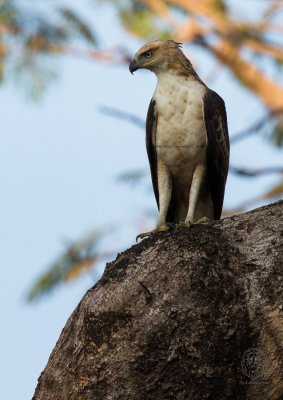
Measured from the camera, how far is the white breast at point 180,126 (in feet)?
22.6

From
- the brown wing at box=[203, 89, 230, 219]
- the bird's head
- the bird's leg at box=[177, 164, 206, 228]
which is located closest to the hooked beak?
the bird's head

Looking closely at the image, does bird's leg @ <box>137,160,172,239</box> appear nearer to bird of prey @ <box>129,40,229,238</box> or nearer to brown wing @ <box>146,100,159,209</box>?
bird of prey @ <box>129,40,229,238</box>

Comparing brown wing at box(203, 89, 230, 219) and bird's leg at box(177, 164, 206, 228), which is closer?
brown wing at box(203, 89, 230, 219)

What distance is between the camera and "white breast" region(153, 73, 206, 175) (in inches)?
272

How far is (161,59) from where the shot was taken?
7328 mm

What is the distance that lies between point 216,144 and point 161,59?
0.97 meters

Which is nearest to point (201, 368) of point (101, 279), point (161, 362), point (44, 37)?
point (161, 362)

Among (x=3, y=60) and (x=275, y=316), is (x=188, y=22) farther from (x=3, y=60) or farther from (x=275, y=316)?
(x=275, y=316)

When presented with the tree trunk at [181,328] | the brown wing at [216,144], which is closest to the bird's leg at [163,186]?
the brown wing at [216,144]

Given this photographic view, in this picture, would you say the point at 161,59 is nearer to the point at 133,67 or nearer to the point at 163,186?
the point at 133,67

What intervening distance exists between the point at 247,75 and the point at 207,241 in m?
7.30

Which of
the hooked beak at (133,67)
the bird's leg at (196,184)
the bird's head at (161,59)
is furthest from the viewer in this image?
the hooked beak at (133,67)

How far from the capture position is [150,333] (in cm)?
508

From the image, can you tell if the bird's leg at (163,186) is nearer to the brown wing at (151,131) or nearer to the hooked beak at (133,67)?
the brown wing at (151,131)
